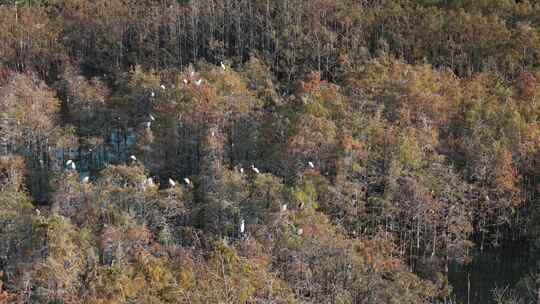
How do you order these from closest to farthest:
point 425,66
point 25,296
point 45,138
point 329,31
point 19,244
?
point 25,296, point 19,244, point 45,138, point 425,66, point 329,31

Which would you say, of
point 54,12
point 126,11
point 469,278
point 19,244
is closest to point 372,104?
point 469,278

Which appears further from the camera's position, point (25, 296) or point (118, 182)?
point (118, 182)

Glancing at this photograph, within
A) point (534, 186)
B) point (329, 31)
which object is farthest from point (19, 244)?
point (329, 31)

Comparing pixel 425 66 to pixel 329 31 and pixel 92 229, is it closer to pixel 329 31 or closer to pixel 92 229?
pixel 329 31

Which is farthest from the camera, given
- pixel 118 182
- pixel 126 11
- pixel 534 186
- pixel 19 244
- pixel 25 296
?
pixel 126 11

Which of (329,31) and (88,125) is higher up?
(329,31)

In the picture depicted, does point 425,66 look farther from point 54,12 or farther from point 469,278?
point 54,12

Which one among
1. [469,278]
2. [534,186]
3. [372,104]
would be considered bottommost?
[469,278]
